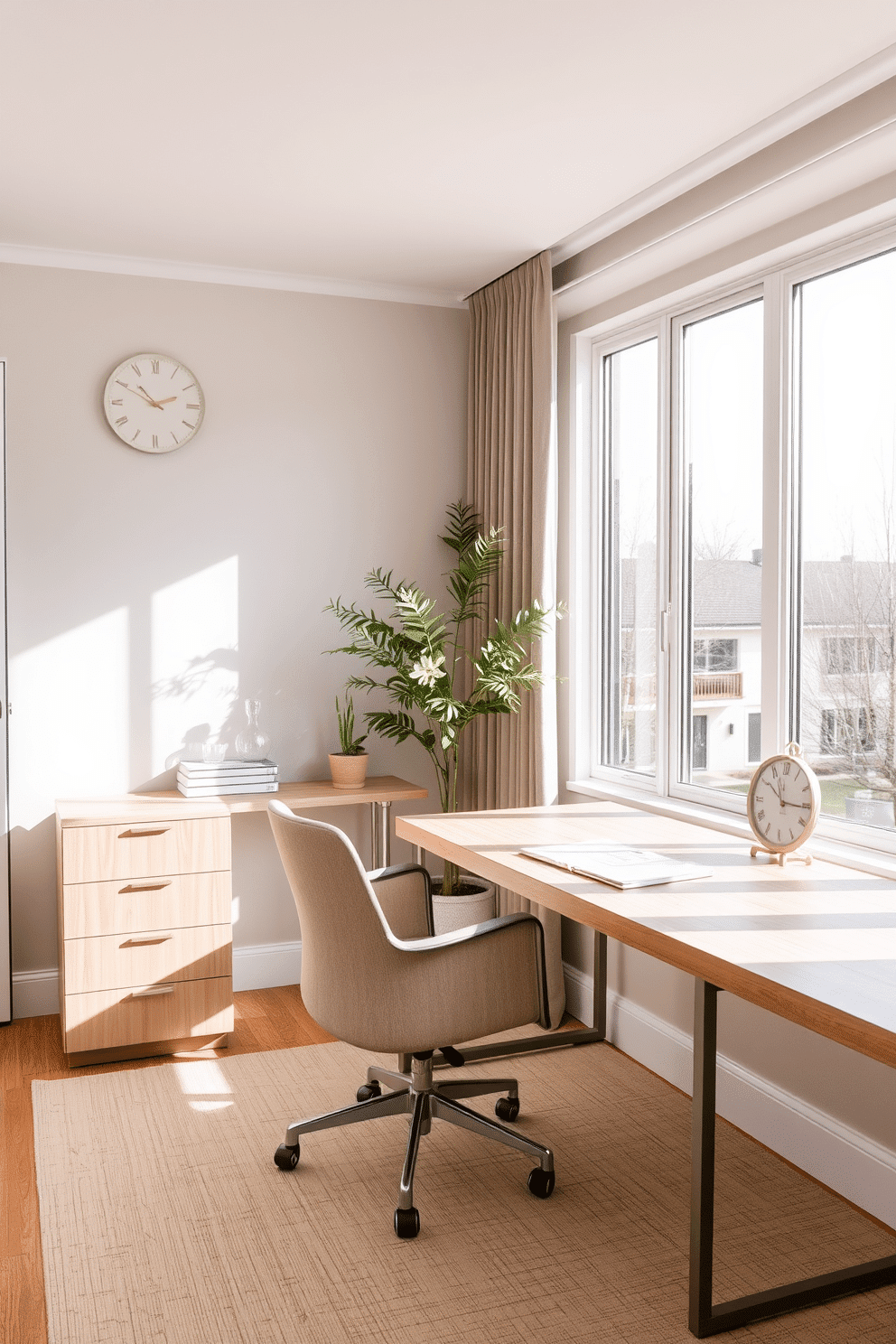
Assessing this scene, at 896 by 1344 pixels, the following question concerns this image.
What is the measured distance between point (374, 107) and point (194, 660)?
1.98 metres

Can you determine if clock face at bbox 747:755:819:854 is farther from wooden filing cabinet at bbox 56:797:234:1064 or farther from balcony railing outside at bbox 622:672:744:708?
wooden filing cabinet at bbox 56:797:234:1064

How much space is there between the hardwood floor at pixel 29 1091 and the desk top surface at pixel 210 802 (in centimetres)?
70

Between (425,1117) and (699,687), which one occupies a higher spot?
(699,687)

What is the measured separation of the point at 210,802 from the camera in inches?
141

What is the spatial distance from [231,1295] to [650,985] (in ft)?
5.28

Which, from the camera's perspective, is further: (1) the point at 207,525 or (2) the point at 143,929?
(1) the point at 207,525

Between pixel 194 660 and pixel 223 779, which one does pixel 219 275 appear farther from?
pixel 223 779

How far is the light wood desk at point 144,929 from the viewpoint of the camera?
3.27 metres

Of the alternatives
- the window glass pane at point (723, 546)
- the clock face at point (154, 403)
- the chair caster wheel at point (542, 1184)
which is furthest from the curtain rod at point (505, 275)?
the chair caster wheel at point (542, 1184)

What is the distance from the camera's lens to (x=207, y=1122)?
2.94 m

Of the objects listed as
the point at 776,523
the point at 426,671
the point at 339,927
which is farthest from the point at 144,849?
the point at 776,523

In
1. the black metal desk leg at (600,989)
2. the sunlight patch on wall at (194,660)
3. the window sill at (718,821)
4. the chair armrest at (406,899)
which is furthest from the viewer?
the sunlight patch on wall at (194,660)

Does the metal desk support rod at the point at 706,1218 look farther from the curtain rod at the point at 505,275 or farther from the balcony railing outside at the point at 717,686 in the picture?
the curtain rod at the point at 505,275

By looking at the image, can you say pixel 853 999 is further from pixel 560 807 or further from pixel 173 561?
pixel 173 561
